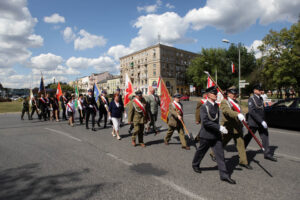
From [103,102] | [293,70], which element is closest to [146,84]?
[293,70]

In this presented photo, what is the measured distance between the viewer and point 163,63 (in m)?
68.4

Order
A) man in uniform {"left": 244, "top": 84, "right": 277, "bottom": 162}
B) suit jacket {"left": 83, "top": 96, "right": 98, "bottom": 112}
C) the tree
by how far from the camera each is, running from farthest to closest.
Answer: the tree < suit jacket {"left": 83, "top": 96, "right": 98, "bottom": 112} < man in uniform {"left": 244, "top": 84, "right": 277, "bottom": 162}

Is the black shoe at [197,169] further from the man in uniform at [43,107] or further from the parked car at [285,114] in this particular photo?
the man in uniform at [43,107]

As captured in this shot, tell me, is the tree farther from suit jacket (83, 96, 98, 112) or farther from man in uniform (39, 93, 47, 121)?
man in uniform (39, 93, 47, 121)

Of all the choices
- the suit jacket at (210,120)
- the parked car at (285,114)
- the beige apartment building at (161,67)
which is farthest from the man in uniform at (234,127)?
the beige apartment building at (161,67)

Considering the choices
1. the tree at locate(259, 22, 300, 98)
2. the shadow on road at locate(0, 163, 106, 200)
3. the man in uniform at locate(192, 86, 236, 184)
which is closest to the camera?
the shadow on road at locate(0, 163, 106, 200)

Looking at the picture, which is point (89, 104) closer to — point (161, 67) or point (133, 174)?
point (133, 174)

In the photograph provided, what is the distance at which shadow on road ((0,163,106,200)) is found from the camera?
→ 322 cm

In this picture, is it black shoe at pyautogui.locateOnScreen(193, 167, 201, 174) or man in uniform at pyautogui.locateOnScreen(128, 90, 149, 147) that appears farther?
man in uniform at pyautogui.locateOnScreen(128, 90, 149, 147)

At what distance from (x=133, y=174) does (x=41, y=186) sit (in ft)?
5.37

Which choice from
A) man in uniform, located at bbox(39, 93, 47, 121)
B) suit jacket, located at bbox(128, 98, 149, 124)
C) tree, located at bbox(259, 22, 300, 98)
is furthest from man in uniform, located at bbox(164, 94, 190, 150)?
tree, located at bbox(259, 22, 300, 98)

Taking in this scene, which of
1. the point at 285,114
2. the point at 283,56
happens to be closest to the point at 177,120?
the point at 285,114

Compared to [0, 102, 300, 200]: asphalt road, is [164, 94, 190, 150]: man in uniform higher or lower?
higher

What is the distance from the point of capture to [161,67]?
67.4 m
